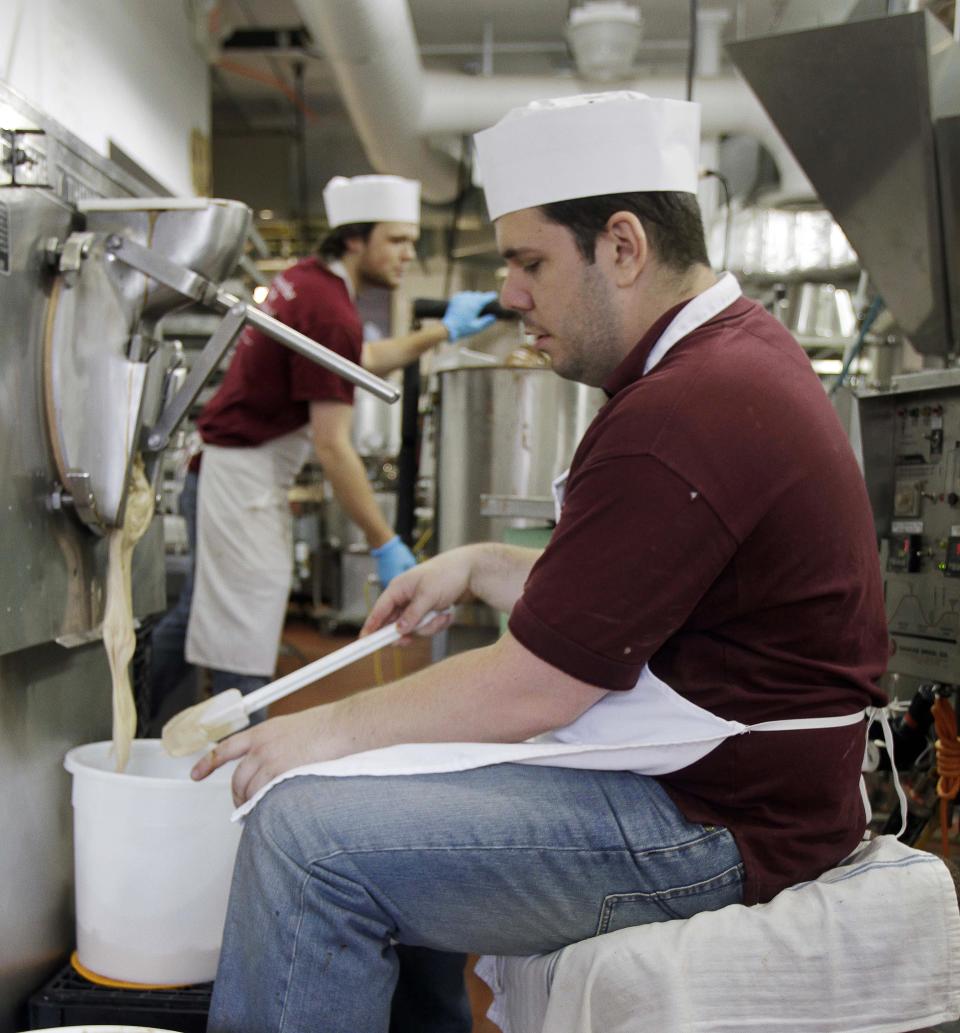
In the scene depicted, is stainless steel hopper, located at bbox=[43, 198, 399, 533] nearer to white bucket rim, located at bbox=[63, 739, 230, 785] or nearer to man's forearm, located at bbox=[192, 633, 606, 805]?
white bucket rim, located at bbox=[63, 739, 230, 785]

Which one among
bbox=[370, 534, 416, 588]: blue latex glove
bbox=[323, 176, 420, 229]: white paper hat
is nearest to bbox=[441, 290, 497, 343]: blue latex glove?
bbox=[323, 176, 420, 229]: white paper hat

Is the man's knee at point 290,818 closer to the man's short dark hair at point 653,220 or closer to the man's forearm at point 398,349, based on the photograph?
the man's short dark hair at point 653,220

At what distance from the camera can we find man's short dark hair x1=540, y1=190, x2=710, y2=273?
3.45 feet

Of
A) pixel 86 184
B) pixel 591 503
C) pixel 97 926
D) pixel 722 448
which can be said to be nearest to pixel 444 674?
pixel 591 503

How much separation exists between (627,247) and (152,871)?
96 cm

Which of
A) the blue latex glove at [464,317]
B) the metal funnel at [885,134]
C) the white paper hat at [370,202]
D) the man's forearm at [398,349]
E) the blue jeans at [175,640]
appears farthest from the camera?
the blue latex glove at [464,317]

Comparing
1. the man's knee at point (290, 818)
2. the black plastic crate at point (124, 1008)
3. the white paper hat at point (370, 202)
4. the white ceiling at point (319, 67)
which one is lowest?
the black plastic crate at point (124, 1008)

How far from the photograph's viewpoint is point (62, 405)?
1.25 m

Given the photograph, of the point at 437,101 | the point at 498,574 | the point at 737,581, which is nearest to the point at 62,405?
the point at 498,574

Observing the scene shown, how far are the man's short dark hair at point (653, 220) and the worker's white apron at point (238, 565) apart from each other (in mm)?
1213

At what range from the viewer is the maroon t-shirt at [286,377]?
2.10m

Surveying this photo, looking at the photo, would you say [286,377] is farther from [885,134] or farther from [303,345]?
[885,134]

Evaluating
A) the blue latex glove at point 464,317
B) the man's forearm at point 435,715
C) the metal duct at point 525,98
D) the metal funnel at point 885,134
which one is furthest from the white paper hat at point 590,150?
the metal duct at point 525,98

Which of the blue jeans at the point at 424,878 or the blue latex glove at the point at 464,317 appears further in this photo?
the blue latex glove at the point at 464,317
